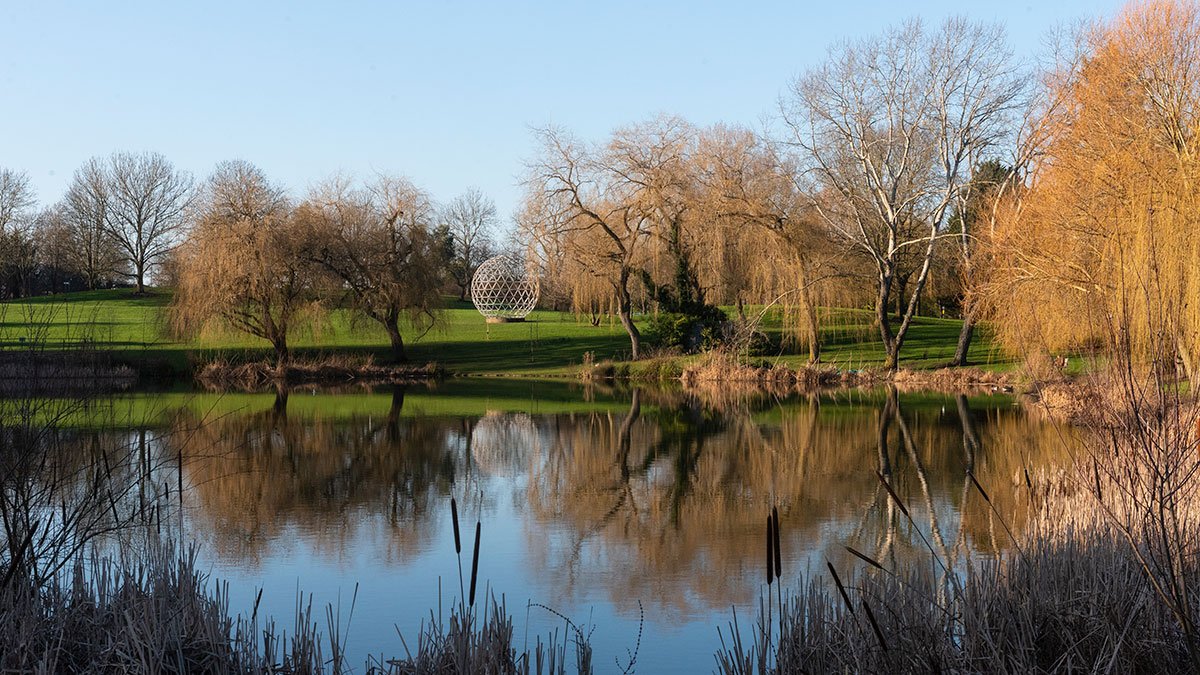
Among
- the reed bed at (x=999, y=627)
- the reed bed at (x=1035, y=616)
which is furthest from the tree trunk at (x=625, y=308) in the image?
the reed bed at (x=999, y=627)

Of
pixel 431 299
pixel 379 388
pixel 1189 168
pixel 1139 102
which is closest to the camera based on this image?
pixel 1189 168

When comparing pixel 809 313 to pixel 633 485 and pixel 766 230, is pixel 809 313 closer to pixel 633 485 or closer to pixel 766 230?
pixel 766 230

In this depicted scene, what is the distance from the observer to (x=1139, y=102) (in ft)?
69.0

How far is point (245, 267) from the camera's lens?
120ft

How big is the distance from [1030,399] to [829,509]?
17.0 m

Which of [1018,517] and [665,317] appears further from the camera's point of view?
[665,317]

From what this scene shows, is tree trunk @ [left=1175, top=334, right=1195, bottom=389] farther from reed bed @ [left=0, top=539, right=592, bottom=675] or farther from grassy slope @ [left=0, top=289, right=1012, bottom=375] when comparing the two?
grassy slope @ [left=0, top=289, right=1012, bottom=375]

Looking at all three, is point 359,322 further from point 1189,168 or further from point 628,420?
point 1189,168

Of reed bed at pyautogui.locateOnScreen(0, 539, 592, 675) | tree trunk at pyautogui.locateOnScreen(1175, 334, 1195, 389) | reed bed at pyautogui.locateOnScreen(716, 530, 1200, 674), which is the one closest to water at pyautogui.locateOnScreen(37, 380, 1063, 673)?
reed bed at pyautogui.locateOnScreen(0, 539, 592, 675)

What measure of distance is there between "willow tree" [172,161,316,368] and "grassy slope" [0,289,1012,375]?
88 cm

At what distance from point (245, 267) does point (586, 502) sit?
2450 cm

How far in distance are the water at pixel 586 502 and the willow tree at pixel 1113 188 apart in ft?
8.71

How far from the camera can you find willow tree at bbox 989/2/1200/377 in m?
18.1

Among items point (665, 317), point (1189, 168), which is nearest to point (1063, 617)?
point (1189, 168)
